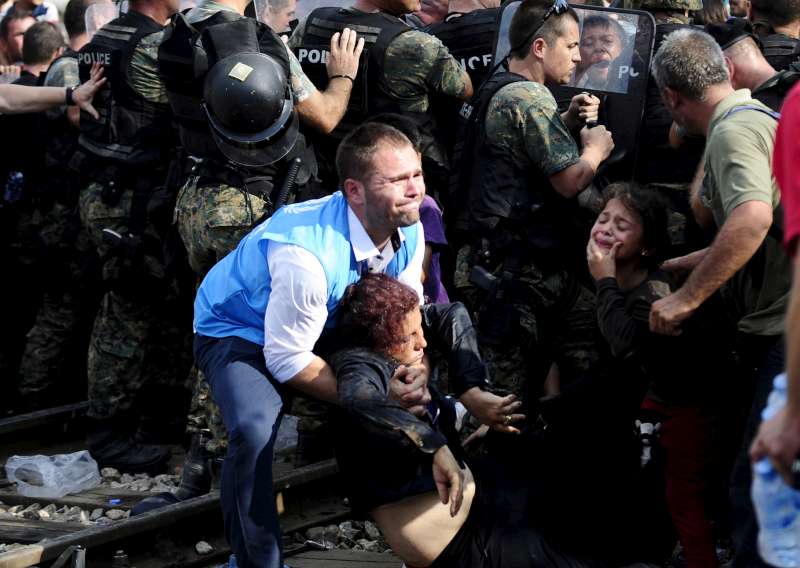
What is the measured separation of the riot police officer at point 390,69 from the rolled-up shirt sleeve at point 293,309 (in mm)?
1949

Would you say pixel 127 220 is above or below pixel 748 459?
below

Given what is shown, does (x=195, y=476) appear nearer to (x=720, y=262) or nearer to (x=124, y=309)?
(x=124, y=309)

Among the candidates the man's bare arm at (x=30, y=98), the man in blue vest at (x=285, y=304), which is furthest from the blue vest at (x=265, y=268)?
the man's bare arm at (x=30, y=98)

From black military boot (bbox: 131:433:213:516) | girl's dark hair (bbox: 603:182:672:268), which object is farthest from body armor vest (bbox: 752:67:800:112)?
black military boot (bbox: 131:433:213:516)

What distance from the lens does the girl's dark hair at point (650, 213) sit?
5.15 m

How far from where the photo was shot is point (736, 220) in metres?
4.19

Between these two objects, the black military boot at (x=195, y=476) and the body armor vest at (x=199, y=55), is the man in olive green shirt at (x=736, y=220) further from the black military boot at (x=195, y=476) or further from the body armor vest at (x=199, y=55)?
the black military boot at (x=195, y=476)

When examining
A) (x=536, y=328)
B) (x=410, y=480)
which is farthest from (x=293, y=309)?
(x=536, y=328)

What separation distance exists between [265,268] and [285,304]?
0.25 m

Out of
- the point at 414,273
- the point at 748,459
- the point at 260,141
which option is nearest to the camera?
the point at 748,459

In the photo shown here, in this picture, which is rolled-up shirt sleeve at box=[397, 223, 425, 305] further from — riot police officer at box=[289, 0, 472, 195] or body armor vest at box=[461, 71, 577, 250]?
riot police officer at box=[289, 0, 472, 195]

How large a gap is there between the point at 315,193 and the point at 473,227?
74cm

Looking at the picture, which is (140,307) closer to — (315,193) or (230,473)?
(315,193)

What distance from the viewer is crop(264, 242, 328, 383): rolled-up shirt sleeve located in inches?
173
